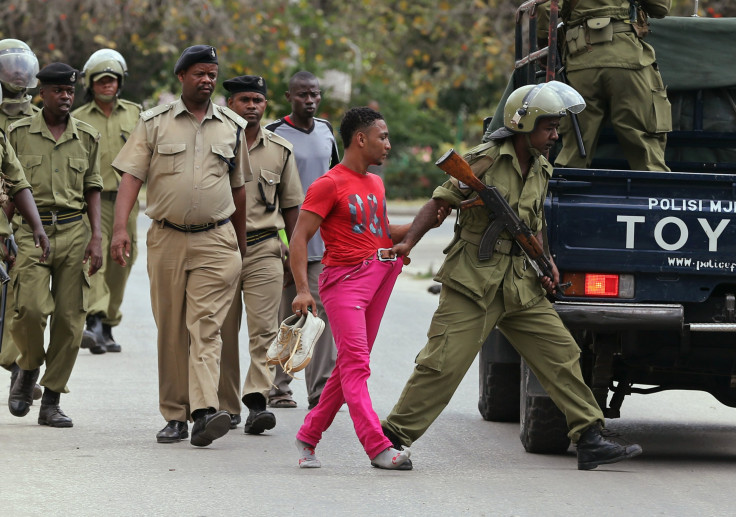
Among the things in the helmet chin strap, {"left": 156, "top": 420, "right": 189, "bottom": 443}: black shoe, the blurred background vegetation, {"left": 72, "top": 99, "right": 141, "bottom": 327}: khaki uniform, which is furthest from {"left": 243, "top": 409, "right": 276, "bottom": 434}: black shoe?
the blurred background vegetation

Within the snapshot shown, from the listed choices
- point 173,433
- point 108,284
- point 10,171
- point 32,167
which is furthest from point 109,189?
point 173,433

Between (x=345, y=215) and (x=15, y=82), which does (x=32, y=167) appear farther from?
(x=345, y=215)

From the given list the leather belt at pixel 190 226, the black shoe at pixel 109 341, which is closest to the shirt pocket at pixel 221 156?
the leather belt at pixel 190 226

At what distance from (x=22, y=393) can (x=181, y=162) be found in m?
1.93

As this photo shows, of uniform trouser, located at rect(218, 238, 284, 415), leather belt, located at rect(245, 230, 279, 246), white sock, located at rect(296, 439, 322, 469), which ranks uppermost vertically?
leather belt, located at rect(245, 230, 279, 246)

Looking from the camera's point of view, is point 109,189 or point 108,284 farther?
point 108,284

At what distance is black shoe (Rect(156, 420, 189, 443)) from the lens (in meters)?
8.20

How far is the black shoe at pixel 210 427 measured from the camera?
7770mm

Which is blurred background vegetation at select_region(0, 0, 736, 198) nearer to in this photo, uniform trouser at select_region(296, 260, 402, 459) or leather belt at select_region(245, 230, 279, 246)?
leather belt at select_region(245, 230, 279, 246)

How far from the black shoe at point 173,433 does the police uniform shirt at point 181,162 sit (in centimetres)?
111

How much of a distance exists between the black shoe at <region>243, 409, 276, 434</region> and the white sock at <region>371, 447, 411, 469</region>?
4.36 feet

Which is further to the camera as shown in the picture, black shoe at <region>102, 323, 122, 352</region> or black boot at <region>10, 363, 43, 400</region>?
black shoe at <region>102, 323, 122, 352</region>

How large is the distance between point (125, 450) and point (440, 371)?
1.76 m

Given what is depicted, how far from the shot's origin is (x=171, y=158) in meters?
8.07
